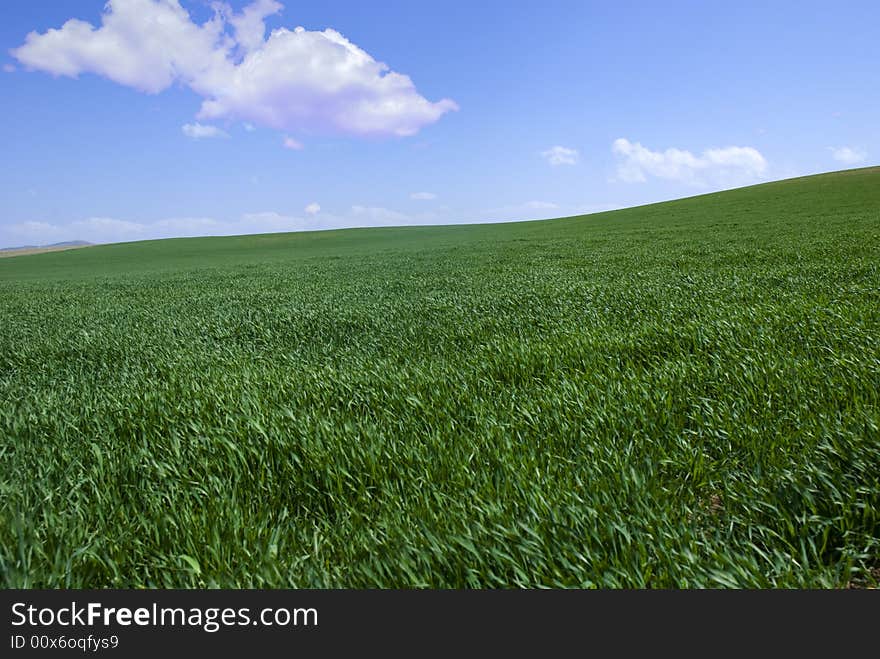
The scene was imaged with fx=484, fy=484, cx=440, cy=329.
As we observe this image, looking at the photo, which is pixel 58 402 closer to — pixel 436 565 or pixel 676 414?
pixel 436 565

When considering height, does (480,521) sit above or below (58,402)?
below

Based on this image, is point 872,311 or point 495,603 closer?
point 495,603

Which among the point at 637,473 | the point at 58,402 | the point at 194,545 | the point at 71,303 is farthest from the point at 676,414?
the point at 71,303

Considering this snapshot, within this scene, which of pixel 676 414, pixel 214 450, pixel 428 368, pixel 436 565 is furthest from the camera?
pixel 428 368

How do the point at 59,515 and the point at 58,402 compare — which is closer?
the point at 59,515

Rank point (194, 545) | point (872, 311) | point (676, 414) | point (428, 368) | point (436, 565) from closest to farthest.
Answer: point (436, 565) → point (194, 545) → point (676, 414) → point (428, 368) → point (872, 311)

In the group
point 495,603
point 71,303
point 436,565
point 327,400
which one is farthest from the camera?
point 71,303

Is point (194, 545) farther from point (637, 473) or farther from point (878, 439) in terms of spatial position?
point (878, 439)

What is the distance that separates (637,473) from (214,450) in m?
2.22

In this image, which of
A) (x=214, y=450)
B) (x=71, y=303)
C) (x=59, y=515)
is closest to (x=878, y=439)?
(x=214, y=450)

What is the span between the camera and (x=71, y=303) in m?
11.5

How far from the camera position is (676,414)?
287 cm

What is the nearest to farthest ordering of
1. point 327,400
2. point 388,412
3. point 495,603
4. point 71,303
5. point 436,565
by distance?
point 495,603 < point 436,565 < point 388,412 < point 327,400 < point 71,303

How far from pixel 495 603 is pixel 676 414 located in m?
1.92
